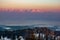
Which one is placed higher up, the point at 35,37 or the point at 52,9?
the point at 52,9

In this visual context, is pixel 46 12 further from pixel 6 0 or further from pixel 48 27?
pixel 6 0

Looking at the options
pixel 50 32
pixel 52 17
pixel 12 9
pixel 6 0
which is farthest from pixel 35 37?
pixel 6 0

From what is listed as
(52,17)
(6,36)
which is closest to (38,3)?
(52,17)

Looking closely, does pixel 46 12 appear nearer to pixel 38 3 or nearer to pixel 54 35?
pixel 38 3

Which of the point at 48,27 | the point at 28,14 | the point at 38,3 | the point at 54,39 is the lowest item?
the point at 54,39

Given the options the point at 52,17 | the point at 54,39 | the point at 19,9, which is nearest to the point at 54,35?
the point at 54,39

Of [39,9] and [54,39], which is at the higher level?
[39,9]

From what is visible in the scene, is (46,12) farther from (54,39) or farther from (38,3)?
(54,39)
